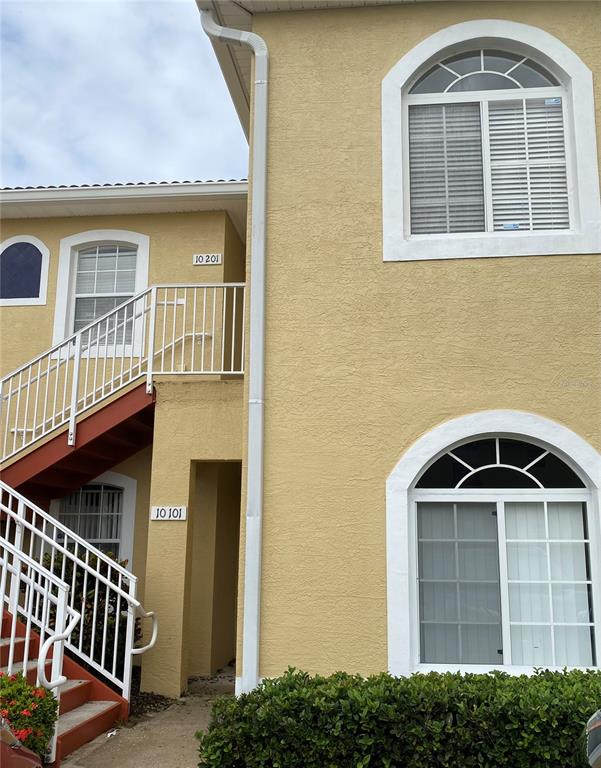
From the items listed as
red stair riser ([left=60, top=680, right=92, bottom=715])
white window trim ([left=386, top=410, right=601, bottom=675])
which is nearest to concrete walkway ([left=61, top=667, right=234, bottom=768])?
red stair riser ([left=60, top=680, right=92, bottom=715])

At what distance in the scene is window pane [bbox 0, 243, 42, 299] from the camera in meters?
10.9

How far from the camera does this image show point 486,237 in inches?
250

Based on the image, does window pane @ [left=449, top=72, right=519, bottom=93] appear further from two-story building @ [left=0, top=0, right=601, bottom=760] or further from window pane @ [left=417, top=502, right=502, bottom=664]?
window pane @ [left=417, top=502, right=502, bottom=664]

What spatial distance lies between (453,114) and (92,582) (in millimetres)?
6075

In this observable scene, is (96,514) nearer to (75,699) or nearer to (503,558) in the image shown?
(75,699)

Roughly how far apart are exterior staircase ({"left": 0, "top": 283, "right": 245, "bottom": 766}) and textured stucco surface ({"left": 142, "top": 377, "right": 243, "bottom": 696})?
10.0 inches

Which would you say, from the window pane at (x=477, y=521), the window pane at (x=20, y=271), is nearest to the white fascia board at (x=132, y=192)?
the window pane at (x=20, y=271)

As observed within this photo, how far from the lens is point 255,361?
6320 millimetres

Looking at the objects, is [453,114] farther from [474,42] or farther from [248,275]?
[248,275]

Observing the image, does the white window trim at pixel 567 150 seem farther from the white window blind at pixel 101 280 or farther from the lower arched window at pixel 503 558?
the white window blind at pixel 101 280

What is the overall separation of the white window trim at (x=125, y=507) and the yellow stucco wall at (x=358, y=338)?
4.37 meters

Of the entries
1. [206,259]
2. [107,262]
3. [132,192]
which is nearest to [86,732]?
[206,259]

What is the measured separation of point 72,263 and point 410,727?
815cm

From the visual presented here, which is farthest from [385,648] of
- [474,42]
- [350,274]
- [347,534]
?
[474,42]
